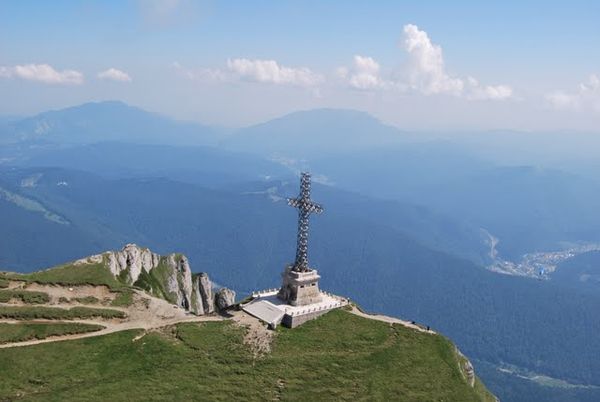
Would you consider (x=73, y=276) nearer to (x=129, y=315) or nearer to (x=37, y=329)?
(x=129, y=315)

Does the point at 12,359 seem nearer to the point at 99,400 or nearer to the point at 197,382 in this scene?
the point at 99,400

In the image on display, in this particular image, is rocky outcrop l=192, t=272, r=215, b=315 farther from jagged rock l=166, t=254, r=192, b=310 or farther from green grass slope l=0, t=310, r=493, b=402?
green grass slope l=0, t=310, r=493, b=402

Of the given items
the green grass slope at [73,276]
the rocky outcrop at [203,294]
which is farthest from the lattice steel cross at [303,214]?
the rocky outcrop at [203,294]

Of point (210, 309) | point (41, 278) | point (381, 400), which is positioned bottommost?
point (210, 309)

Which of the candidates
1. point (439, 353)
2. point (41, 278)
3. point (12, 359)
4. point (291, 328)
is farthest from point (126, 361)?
point (439, 353)

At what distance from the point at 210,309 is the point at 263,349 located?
7602 cm

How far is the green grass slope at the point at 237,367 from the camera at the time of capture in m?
59.0

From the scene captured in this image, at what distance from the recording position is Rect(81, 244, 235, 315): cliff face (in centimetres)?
10504

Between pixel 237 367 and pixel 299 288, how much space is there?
64.9 ft

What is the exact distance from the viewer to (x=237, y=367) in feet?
214

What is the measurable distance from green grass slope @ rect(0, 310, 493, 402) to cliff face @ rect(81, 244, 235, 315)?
108 feet

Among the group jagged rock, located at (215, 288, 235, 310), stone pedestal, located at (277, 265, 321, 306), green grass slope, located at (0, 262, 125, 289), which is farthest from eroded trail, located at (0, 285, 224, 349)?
jagged rock, located at (215, 288, 235, 310)

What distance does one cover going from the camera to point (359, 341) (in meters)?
73.9

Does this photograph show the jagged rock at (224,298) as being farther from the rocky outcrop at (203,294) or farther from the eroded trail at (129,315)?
the eroded trail at (129,315)
